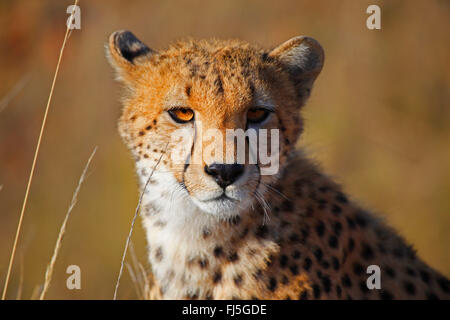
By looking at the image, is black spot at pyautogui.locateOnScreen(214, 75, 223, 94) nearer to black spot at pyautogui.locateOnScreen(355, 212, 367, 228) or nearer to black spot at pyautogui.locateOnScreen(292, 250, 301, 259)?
black spot at pyautogui.locateOnScreen(292, 250, 301, 259)

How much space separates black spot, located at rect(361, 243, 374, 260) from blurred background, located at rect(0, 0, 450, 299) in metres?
4.00

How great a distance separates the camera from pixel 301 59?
3.15 m

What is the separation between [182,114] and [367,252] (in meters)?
1.10

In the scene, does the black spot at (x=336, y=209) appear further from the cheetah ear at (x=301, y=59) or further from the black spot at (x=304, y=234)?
the cheetah ear at (x=301, y=59)

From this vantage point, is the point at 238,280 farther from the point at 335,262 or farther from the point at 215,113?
the point at 215,113

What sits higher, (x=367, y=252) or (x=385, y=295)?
(x=367, y=252)

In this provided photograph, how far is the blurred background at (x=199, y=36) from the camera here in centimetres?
738

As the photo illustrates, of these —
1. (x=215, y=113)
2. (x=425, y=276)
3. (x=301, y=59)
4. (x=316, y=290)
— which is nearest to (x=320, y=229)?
(x=316, y=290)

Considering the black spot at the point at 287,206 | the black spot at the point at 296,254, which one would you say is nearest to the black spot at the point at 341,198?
the black spot at the point at 287,206

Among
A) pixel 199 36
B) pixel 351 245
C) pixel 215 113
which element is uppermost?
pixel 199 36

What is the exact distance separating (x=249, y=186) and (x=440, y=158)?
17.7ft

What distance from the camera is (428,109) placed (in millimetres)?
7348

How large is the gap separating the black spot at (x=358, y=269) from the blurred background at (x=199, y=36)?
408cm
